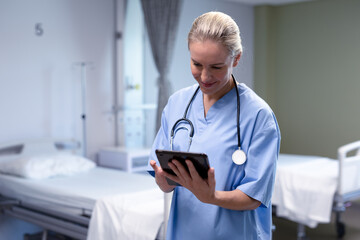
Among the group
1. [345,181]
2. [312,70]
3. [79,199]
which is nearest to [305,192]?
[345,181]

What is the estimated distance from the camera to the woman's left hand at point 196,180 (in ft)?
3.59

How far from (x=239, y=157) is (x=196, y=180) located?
0.50 ft

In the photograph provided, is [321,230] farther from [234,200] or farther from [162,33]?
[234,200]

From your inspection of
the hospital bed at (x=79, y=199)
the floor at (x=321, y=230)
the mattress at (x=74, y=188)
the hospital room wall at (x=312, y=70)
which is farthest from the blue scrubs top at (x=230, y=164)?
the hospital room wall at (x=312, y=70)

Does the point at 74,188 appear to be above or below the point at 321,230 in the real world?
above

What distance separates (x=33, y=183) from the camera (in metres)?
3.07

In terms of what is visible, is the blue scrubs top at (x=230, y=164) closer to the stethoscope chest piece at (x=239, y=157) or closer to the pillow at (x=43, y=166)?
Result: the stethoscope chest piece at (x=239, y=157)

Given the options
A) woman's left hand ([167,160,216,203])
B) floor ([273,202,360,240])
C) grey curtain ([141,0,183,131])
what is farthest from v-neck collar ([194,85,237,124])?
grey curtain ([141,0,183,131])

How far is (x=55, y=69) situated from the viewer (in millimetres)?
3834

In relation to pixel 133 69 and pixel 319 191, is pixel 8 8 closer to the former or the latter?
pixel 133 69

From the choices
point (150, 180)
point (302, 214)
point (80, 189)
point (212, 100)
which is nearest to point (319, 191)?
point (302, 214)

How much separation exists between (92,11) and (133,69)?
2.17 ft

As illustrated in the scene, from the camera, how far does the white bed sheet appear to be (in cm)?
325

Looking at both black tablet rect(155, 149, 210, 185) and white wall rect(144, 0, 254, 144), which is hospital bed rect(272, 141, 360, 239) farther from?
black tablet rect(155, 149, 210, 185)
